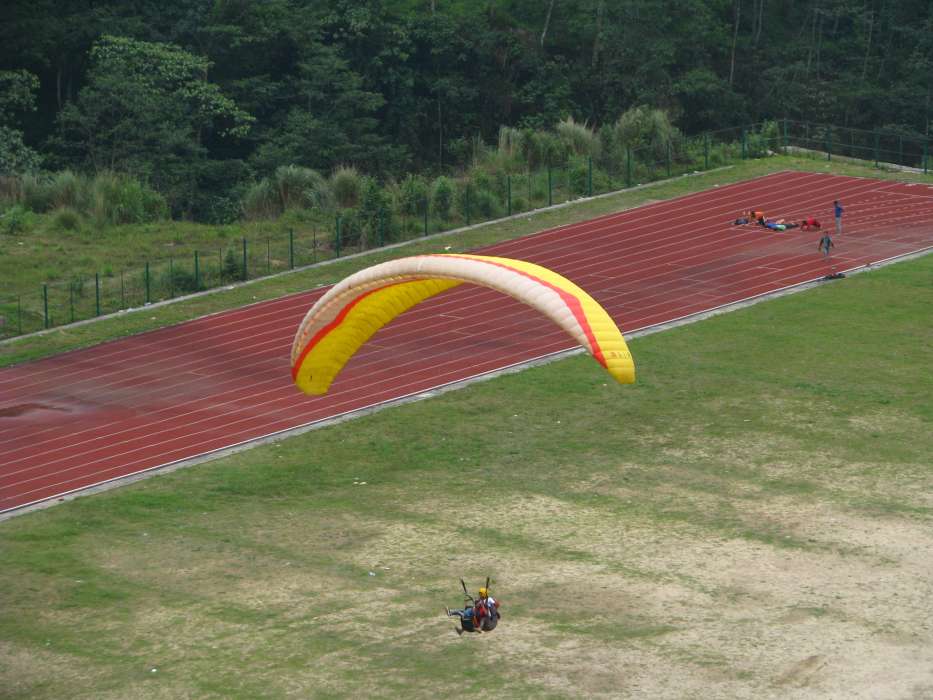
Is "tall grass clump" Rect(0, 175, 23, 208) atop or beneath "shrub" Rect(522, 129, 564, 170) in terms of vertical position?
beneath

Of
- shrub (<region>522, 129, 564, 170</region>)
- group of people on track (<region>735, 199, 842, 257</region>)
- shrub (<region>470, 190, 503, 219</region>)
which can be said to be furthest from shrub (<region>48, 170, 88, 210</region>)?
group of people on track (<region>735, 199, 842, 257</region>)

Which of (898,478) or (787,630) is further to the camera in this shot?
(898,478)

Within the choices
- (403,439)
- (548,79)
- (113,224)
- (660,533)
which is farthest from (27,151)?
→ (660,533)

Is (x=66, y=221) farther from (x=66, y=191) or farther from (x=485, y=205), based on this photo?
(x=485, y=205)

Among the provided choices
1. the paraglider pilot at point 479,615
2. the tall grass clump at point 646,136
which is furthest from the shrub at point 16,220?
the paraglider pilot at point 479,615

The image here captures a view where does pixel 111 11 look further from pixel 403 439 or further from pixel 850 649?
pixel 850 649

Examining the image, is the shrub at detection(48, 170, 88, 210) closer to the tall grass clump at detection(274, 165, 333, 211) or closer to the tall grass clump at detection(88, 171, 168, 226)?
the tall grass clump at detection(88, 171, 168, 226)

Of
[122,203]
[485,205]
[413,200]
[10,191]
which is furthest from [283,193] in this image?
[10,191]
